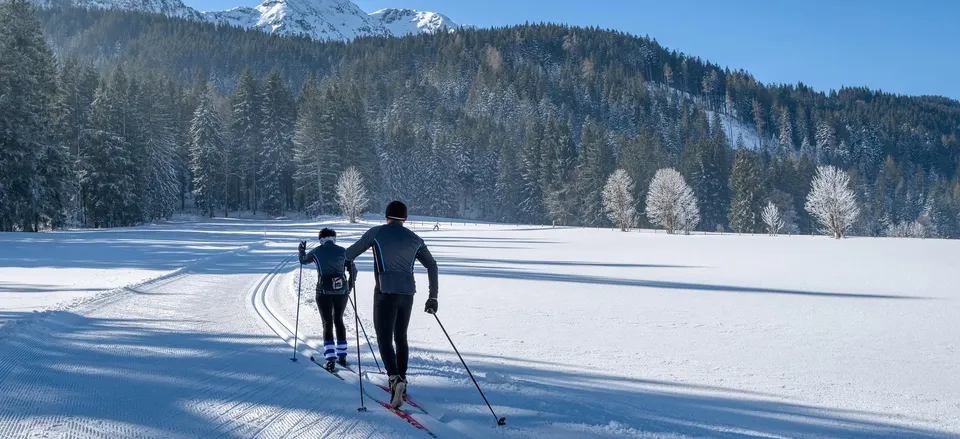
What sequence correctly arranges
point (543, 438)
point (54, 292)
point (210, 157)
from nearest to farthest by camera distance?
point (543, 438) → point (54, 292) → point (210, 157)

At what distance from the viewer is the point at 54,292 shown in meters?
12.9

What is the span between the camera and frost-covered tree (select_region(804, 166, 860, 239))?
55125 millimetres

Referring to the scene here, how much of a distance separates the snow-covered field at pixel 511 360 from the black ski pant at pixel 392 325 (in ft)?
1.71

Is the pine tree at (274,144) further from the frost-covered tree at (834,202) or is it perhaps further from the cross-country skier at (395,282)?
the cross-country skier at (395,282)

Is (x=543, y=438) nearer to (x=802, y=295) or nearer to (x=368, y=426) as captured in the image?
(x=368, y=426)

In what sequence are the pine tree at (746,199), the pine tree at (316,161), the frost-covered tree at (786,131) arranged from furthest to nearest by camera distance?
the frost-covered tree at (786,131) < the pine tree at (746,199) < the pine tree at (316,161)

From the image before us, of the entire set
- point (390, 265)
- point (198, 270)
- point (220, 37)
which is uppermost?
point (220, 37)

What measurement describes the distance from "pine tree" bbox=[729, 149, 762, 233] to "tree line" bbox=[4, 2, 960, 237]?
0.25m

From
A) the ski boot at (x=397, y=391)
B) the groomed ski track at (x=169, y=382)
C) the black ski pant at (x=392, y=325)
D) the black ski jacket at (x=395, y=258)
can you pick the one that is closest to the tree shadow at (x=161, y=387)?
the groomed ski track at (x=169, y=382)

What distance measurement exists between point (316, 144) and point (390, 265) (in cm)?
6590

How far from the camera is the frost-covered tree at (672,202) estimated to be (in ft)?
204

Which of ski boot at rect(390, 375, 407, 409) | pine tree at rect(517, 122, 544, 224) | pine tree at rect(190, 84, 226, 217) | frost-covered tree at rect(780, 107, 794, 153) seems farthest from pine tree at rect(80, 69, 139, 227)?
frost-covered tree at rect(780, 107, 794, 153)

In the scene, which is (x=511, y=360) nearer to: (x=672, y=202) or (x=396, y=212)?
(x=396, y=212)

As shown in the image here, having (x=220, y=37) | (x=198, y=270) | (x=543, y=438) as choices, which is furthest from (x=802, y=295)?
(x=220, y=37)
